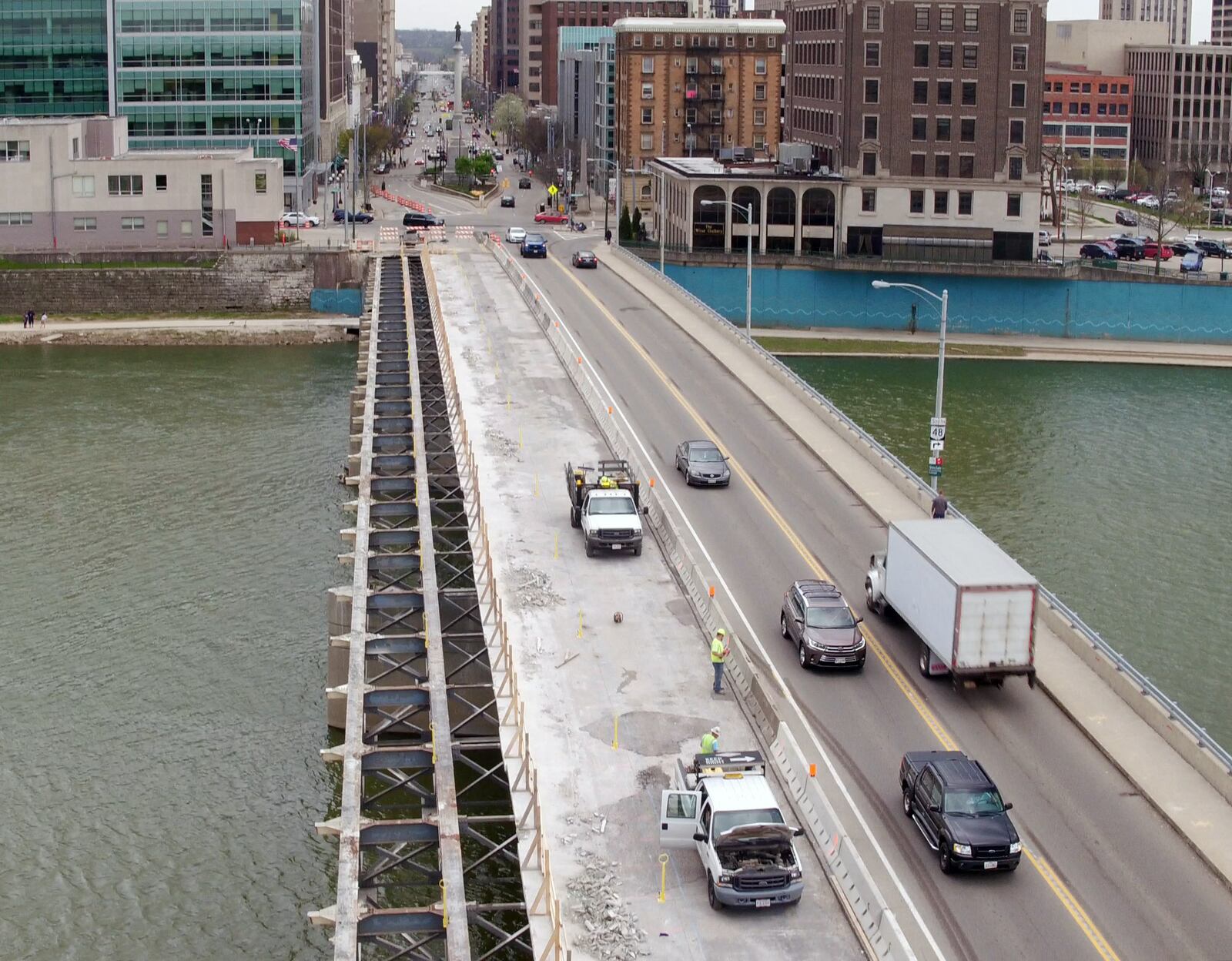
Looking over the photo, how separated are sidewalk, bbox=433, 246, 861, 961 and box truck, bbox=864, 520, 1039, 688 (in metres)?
4.73

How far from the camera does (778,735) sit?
31719 millimetres

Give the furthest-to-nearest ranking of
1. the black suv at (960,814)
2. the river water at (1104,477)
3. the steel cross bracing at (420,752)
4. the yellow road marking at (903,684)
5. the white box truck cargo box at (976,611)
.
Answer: the river water at (1104,477), the white box truck cargo box at (976,611), the steel cross bracing at (420,752), the black suv at (960,814), the yellow road marking at (903,684)

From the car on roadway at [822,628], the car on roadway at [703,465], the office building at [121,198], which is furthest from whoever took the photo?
the office building at [121,198]

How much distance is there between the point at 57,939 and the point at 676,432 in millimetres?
31827

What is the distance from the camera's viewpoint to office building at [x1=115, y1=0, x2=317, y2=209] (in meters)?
142

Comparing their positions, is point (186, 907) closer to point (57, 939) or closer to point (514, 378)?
point (57, 939)

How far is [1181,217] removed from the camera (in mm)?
144250

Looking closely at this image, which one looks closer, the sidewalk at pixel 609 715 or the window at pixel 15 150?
the sidewalk at pixel 609 715

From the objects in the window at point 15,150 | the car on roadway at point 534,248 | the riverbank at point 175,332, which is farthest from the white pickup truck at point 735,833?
the window at point 15,150

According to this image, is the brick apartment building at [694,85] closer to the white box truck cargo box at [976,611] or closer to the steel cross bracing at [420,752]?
the steel cross bracing at [420,752]

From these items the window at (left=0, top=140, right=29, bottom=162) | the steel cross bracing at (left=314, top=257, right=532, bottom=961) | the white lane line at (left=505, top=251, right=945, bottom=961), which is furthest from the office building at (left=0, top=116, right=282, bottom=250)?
the steel cross bracing at (left=314, top=257, right=532, bottom=961)

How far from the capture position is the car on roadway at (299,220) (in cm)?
13838

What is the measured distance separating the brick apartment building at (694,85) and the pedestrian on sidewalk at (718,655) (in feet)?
406

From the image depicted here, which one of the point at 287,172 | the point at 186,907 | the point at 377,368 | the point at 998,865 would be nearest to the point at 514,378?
the point at 377,368
